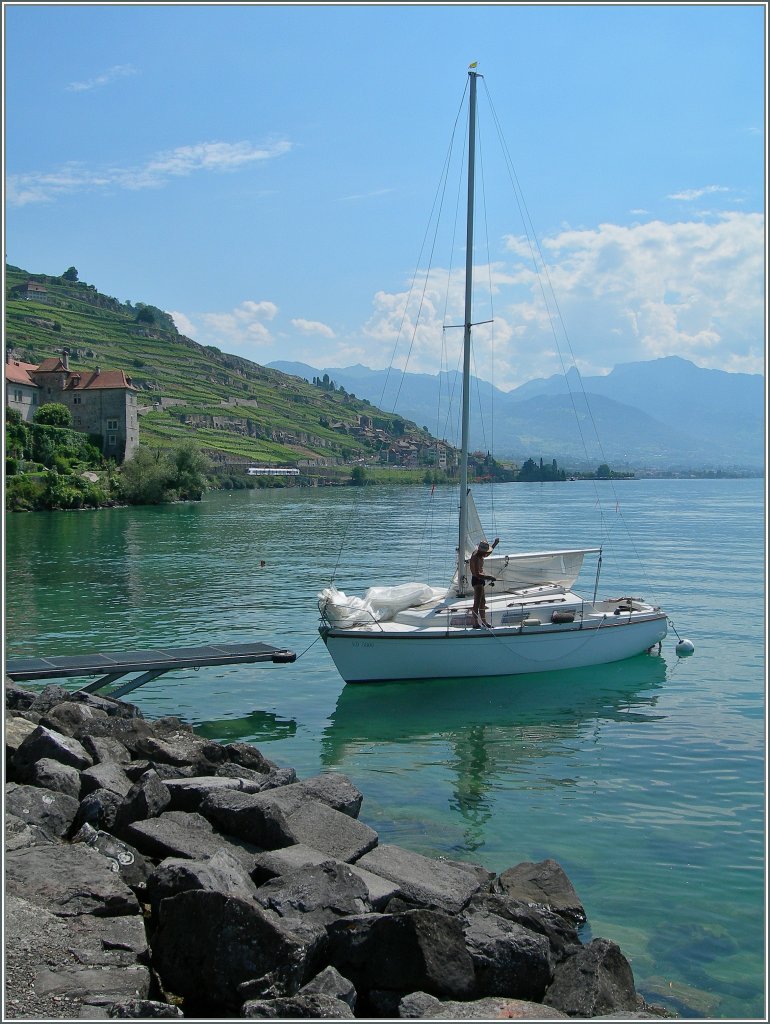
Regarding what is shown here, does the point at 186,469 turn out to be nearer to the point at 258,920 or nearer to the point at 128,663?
the point at 128,663

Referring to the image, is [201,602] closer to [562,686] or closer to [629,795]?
[562,686]

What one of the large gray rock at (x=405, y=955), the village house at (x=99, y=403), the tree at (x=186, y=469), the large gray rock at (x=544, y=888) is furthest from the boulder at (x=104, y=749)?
the village house at (x=99, y=403)

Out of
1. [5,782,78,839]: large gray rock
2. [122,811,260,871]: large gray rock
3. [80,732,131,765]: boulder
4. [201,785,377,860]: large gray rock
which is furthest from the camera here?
[80,732,131,765]: boulder

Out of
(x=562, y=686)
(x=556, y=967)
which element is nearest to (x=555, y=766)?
(x=562, y=686)

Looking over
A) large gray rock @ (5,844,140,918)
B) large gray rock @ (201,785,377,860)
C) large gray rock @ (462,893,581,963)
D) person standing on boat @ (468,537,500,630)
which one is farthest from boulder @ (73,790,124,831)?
person standing on boat @ (468,537,500,630)

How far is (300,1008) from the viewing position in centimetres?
747

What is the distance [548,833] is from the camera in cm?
1468

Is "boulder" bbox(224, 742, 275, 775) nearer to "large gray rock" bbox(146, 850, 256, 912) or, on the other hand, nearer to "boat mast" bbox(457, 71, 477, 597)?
"large gray rock" bbox(146, 850, 256, 912)

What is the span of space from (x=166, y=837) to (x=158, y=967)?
237 centimetres

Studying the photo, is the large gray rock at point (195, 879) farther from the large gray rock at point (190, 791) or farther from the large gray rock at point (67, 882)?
the large gray rock at point (190, 791)

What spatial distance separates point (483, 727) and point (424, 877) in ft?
32.8

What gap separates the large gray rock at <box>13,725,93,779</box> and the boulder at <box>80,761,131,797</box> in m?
0.29

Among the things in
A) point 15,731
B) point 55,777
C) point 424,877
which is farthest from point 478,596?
point 55,777

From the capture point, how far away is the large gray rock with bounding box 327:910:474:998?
833 centimetres
